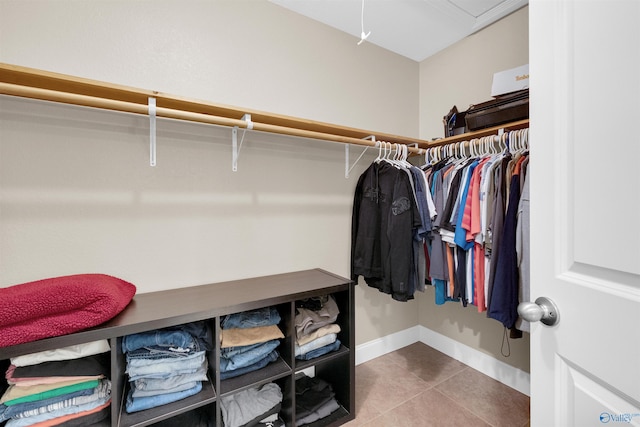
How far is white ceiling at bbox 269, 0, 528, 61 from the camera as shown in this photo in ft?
6.05

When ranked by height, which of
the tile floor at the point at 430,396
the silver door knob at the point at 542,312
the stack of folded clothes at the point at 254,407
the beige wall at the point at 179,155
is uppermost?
the beige wall at the point at 179,155

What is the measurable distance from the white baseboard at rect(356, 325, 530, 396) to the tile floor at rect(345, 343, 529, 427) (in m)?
0.04

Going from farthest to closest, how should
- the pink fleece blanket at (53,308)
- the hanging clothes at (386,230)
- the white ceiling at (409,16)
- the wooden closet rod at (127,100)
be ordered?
the white ceiling at (409,16), the hanging clothes at (386,230), the wooden closet rod at (127,100), the pink fleece blanket at (53,308)

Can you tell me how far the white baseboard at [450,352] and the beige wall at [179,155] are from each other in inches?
7.5

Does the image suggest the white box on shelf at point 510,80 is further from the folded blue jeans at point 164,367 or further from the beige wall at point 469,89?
the folded blue jeans at point 164,367

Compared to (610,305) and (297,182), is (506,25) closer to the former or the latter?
(297,182)

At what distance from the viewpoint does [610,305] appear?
556 millimetres

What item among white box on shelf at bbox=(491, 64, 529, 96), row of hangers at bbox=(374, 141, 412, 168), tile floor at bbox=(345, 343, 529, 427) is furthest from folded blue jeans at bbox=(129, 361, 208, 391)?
white box on shelf at bbox=(491, 64, 529, 96)

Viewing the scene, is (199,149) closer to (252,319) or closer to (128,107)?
(128,107)

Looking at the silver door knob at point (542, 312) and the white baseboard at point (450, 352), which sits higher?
the silver door knob at point (542, 312)

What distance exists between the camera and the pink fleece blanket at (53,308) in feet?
3.09

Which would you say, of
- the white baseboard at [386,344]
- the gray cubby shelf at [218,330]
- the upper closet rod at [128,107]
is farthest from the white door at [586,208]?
the white baseboard at [386,344]

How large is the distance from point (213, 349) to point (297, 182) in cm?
106

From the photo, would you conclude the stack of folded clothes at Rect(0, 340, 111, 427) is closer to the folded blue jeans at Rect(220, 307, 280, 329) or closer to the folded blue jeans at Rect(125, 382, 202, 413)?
the folded blue jeans at Rect(125, 382, 202, 413)
